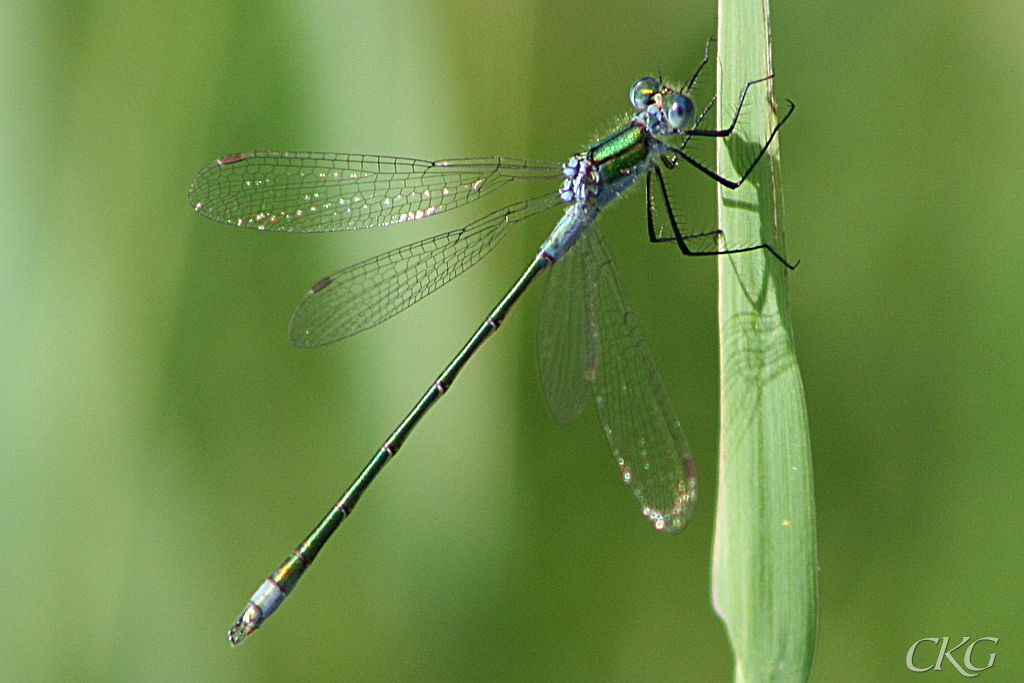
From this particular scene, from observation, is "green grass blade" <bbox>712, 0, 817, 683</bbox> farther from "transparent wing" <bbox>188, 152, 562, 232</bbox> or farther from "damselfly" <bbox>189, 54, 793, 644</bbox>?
"transparent wing" <bbox>188, 152, 562, 232</bbox>

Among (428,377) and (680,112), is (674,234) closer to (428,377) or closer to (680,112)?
(680,112)

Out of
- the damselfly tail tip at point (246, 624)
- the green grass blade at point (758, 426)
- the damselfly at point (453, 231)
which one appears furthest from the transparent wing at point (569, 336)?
the damselfly tail tip at point (246, 624)

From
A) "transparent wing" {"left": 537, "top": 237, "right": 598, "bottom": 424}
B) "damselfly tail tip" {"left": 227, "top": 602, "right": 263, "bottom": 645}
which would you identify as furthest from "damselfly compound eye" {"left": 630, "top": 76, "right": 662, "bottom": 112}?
"damselfly tail tip" {"left": 227, "top": 602, "right": 263, "bottom": 645}

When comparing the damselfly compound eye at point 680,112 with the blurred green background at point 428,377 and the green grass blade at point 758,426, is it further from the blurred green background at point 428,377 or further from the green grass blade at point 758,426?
the green grass blade at point 758,426

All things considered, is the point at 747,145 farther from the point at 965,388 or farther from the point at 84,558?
the point at 84,558

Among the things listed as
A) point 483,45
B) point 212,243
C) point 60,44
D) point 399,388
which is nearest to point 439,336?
point 399,388

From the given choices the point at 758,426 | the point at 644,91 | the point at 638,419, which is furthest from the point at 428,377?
the point at 758,426

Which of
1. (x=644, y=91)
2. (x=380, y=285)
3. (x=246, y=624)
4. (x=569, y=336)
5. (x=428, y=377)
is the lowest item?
(x=246, y=624)
